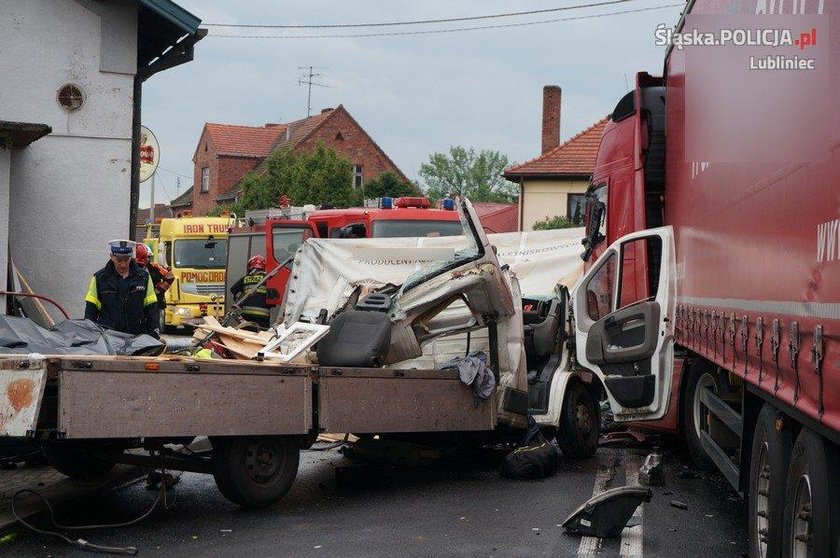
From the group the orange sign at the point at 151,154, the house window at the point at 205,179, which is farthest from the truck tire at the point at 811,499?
the house window at the point at 205,179

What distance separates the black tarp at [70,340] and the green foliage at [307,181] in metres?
38.1

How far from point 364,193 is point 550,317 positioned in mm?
43856

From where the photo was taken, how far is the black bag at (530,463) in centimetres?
962

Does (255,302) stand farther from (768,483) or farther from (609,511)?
(768,483)

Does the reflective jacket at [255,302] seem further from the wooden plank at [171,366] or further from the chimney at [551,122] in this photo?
the chimney at [551,122]

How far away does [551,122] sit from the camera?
49844 mm

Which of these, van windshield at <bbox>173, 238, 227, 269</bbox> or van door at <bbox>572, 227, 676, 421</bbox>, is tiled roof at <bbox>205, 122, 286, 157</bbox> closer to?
van windshield at <bbox>173, 238, 227, 269</bbox>

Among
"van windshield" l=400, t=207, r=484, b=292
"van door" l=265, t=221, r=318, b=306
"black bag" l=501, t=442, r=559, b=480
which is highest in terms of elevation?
"van door" l=265, t=221, r=318, b=306

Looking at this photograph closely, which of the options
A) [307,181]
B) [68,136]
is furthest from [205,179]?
[68,136]

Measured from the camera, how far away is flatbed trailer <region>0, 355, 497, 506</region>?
6.75m

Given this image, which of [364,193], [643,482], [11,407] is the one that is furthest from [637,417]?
[364,193]

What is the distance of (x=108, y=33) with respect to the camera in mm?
13984

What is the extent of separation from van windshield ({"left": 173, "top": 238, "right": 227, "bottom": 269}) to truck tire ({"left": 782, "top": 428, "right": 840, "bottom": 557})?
77.6 ft

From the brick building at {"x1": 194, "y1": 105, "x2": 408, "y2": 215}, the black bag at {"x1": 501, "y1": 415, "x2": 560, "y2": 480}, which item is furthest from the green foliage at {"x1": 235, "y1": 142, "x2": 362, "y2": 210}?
the black bag at {"x1": 501, "y1": 415, "x2": 560, "y2": 480}
